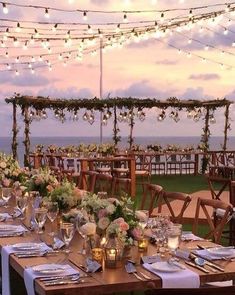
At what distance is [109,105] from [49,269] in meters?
14.8

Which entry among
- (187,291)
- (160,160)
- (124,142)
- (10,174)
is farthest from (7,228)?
(124,142)

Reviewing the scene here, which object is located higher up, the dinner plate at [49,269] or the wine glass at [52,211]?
the wine glass at [52,211]

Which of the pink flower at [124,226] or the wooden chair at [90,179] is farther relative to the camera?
the wooden chair at [90,179]

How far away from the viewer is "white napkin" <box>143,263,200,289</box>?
3.07 meters

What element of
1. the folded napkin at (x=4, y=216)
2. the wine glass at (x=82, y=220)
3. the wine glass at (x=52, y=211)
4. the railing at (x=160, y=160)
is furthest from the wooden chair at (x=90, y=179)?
the railing at (x=160, y=160)

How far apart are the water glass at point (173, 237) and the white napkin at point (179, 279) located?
0.40 metres

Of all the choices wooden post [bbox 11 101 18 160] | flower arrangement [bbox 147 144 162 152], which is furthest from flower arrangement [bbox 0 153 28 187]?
flower arrangement [bbox 147 144 162 152]

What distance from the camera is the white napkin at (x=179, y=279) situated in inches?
121

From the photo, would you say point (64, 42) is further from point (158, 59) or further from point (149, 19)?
point (158, 59)

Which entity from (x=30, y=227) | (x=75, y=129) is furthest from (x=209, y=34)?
(x=30, y=227)

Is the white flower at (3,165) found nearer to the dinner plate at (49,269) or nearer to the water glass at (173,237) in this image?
the water glass at (173,237)

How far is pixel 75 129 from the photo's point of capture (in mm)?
23031

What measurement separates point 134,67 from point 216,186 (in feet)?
21.2

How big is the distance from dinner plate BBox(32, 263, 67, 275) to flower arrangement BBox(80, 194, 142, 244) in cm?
31
